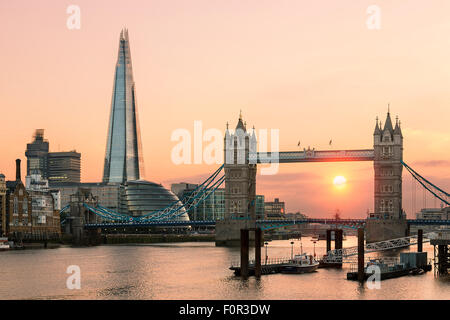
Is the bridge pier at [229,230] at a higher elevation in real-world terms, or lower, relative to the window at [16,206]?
lower

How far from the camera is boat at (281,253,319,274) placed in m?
83.6

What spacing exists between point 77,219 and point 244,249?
382 ft

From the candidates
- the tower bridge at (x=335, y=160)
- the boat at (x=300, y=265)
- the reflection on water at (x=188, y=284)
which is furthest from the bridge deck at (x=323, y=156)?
the boat at (x=300, y=265)

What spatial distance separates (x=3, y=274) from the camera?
84.6m

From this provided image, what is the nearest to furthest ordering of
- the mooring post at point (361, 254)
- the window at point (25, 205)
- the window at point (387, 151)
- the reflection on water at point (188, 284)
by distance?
the reflection on water at point (188, 284), the mooring post at point (361, 254), the window at point (25, 205), the window at point (387, 151)

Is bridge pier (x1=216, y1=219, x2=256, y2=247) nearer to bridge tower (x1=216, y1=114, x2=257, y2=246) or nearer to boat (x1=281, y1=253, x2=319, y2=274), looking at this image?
bridge tower (x1=216, y1=114, x2=257, y2=246)

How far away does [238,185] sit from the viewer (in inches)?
6654

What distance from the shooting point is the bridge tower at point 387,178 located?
163 m

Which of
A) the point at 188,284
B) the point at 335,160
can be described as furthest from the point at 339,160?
the point at 188,284

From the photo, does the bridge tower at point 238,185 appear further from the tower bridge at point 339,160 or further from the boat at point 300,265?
the boat at point 300,265

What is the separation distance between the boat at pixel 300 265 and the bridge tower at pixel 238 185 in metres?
75.9

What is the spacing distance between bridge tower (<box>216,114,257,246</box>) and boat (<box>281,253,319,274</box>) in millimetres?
75851

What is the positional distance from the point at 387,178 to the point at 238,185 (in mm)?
31101

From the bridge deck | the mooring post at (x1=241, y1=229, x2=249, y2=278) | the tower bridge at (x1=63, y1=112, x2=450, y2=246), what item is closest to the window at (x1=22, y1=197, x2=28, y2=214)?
the tower bridge at (x1=63, y1=112, x2=450, y2=246)
